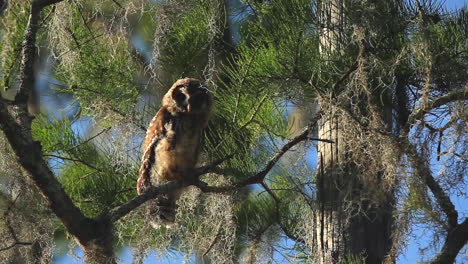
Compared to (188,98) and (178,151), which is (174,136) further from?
(188,98)

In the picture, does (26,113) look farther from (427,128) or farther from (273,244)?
(273,244)

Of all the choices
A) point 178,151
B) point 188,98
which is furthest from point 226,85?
point 178,151

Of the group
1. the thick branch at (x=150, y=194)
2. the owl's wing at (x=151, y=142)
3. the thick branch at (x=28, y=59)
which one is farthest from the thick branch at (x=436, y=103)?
the owl's wing at (x=151, y=142)

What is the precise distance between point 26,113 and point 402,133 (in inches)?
46.7

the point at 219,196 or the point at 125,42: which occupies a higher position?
the point at 125,42

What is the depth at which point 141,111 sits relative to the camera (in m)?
3.78

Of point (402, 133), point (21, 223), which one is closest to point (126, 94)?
point (21, 223)

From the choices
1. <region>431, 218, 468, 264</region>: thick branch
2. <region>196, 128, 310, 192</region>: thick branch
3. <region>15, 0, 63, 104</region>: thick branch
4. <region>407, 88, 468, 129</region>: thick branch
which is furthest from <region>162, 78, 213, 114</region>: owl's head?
<region>431, 218, 468, 264</region>: thick branch

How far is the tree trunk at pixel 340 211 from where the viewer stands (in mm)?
2906

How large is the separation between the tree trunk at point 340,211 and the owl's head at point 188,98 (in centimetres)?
70

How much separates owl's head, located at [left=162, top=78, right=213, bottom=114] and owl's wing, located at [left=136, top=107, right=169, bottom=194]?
0.19 feet

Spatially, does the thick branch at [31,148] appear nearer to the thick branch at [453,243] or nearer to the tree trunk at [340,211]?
the tree trunk at [340,211]

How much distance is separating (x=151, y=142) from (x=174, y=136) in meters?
0.14

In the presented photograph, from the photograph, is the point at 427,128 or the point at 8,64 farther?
the point at 8,64
